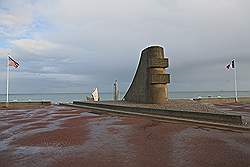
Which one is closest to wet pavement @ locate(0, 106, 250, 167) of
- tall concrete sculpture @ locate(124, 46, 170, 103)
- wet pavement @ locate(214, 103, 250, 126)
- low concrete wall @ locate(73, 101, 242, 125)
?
low concrete wall @ locate(73, 101, 242, 125)

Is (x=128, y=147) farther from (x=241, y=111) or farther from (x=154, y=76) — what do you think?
(x=241, y=111)

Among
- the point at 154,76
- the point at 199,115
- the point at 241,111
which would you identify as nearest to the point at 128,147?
the point at 199,115

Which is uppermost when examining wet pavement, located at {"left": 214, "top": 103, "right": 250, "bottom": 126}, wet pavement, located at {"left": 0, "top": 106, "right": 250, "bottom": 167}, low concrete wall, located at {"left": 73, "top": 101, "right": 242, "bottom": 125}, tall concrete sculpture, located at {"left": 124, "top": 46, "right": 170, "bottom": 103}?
tall concrete sculpture, located at {"left": 124, "top": 46, "right": 170, "bottom": 103}

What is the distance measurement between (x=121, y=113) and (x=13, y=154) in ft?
35.4

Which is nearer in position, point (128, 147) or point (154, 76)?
point (128, 147)

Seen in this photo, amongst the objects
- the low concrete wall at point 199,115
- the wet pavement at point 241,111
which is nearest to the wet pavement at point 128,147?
the low concrete wall at point 199,115

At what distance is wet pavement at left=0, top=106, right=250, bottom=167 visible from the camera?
6602mm

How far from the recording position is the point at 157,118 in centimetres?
1465

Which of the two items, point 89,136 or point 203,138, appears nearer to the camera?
point 203,138

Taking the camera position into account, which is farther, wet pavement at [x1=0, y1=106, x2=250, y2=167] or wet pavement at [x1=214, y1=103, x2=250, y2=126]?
wet pavement at [x1=214, y1=103, x2=250, y2=126]

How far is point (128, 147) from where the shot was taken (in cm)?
815

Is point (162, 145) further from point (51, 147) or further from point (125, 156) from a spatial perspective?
point (51, 147)

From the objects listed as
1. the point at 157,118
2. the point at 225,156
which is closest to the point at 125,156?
the point at 225,156

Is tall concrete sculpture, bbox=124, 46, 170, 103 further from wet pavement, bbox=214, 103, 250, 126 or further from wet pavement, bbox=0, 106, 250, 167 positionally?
wet pavement, bbox=0, 106, 250, 167
